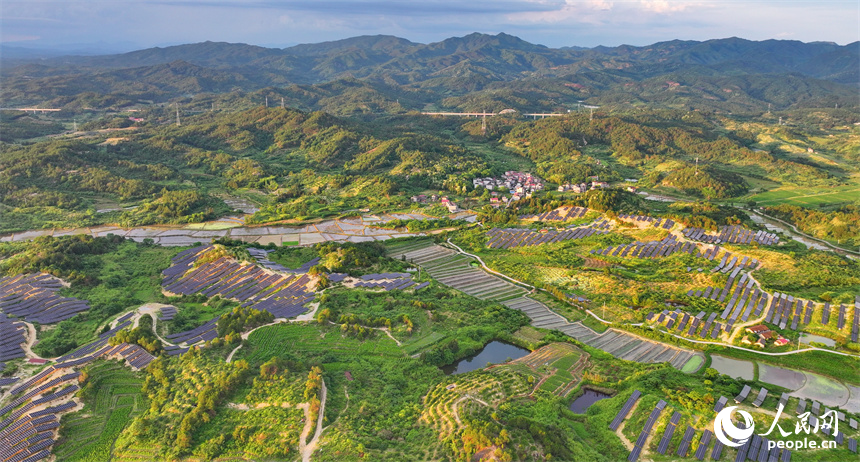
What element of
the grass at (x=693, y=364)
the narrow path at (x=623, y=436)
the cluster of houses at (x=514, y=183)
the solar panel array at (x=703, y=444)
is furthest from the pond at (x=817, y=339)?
the cluster of houses at (x=514, y=183)

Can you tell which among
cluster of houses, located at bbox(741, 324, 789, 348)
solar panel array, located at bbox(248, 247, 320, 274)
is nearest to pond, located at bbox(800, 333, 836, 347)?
cluster of houses, located at bbox(741, 324, 789, 348)

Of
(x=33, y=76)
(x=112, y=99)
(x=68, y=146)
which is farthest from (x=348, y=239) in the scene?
(x=33, y=76)

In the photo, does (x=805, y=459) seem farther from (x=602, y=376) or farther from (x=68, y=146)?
(x=68, y=146)

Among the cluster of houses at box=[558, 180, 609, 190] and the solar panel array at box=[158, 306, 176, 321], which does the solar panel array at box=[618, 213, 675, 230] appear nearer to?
the cluster of houses at box=[558, 180, 609, 190]

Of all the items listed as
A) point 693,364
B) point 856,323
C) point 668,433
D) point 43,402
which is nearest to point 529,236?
point 693,364

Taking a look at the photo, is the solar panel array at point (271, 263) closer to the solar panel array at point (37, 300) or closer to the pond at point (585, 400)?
the solar panel array at point (37, 300)

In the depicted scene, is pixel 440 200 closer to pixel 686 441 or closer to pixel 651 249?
pixel 651 249
